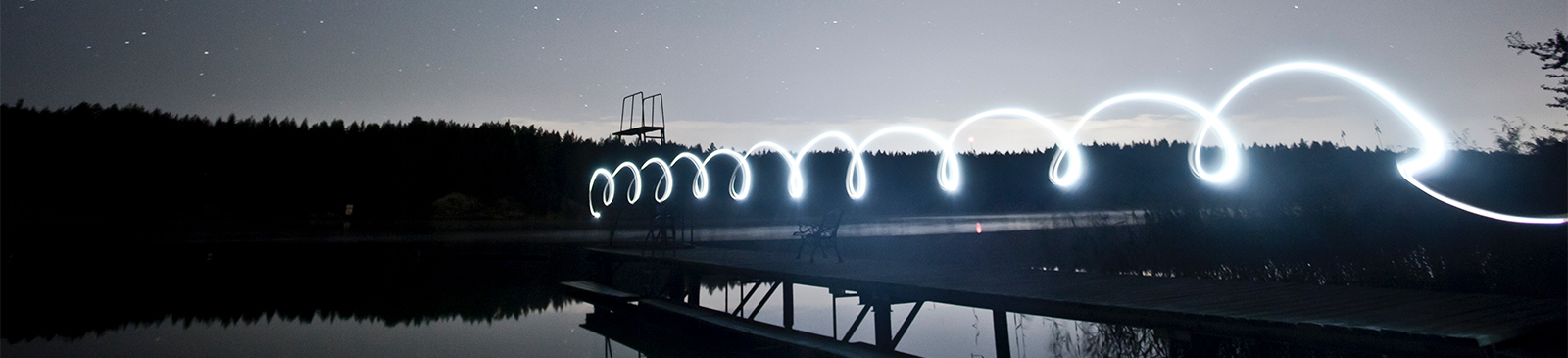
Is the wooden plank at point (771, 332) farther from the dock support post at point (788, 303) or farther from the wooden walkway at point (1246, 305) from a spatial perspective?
the wooden walkway at point (1246, 305)

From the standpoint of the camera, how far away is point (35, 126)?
128 feet

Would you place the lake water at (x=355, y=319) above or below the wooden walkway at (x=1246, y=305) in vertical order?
below

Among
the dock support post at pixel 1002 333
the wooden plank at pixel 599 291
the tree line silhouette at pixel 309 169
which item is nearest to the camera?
the dock support post at pixel 1002 333

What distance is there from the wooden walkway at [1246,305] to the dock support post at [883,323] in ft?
Answer: 0.79

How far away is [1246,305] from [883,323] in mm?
3780

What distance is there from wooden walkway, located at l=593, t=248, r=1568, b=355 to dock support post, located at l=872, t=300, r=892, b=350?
24 cm

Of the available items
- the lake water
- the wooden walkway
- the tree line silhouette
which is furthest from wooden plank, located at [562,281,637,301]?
the tree line silhouette

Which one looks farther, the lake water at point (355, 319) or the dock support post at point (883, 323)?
the lake water at point (355, 319)

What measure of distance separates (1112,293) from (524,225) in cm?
3632

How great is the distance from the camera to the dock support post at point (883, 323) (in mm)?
8625

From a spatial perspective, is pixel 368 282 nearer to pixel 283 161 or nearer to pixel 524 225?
pixel 524 225

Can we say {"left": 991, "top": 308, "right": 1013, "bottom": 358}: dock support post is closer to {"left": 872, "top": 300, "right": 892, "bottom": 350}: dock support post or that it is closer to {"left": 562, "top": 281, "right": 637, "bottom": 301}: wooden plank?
{"left": 872, "top": 300, "right": 892, "bottom": 350}: dock support post

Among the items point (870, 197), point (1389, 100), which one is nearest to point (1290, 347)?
point (1389, 100)

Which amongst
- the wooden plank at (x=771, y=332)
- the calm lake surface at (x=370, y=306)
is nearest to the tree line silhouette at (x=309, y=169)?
the calm lake surface at (x=370, y=306)
